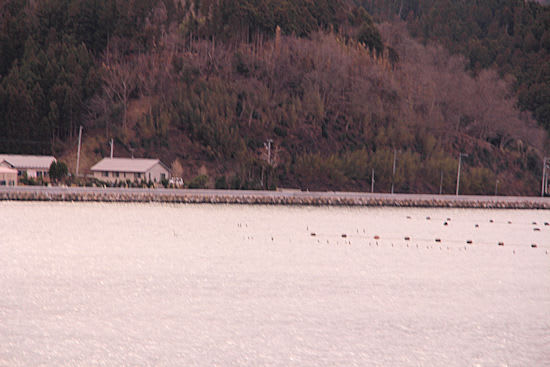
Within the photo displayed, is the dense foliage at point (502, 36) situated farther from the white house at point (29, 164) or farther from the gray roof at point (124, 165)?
the white house at point (29, 164)

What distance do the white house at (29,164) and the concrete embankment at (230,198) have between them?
16.3 m

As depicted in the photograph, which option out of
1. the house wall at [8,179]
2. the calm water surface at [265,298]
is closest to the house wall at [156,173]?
the house wall at [8,179]

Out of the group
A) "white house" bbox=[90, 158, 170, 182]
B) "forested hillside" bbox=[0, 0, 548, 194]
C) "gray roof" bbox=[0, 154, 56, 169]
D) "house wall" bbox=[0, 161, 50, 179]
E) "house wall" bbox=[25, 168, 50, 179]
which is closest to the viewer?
"house wall" bbox=[0, 161, 50, 179]

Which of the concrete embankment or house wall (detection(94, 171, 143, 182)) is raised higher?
house wall (detection(94, 171, 143, 182))

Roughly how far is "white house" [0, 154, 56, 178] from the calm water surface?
4545 centimetres

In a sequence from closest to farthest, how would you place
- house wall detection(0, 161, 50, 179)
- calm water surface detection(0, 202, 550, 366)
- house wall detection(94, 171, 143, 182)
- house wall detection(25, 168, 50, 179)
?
calm water surface detection(0, 202, 550, 366)
house wall detection(0, 161, 50, 179)
house wall detection(25, 168, 50, 179)
house wall detection(94, 171, 143, 182)

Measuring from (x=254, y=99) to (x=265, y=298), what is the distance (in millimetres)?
95017

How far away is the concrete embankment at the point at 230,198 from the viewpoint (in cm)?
6286

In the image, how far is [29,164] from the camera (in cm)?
8438

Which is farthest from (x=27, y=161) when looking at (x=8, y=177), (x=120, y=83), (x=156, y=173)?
(x=120, y=83)

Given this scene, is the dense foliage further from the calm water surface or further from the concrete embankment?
the calm water surface

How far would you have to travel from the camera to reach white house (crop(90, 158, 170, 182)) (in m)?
84.8

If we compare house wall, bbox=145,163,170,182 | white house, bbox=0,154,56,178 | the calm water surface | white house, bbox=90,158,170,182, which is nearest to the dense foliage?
house wall, bbox=145,163,170,182

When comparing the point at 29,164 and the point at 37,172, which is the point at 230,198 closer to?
the point at 37,172
